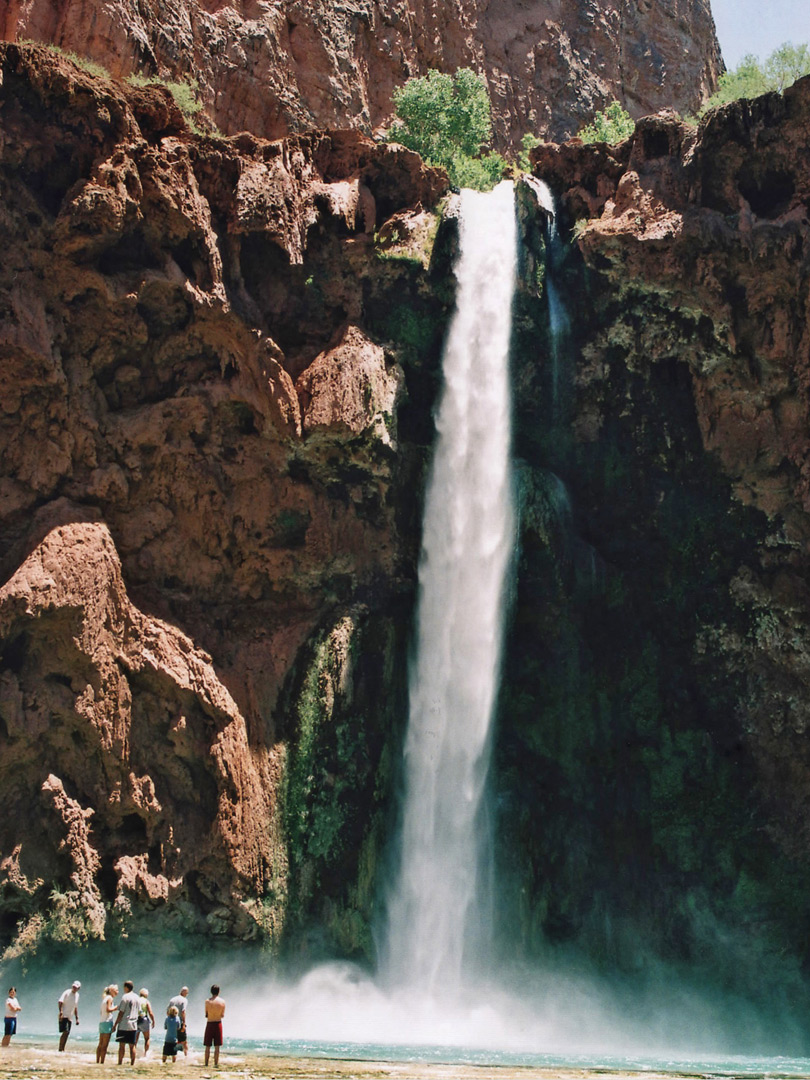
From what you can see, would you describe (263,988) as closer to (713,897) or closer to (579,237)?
(713,897)

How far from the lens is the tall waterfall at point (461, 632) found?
21969 mm

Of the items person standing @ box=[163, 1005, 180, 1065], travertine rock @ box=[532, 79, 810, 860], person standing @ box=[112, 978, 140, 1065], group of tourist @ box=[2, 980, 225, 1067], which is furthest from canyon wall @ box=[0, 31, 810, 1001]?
person standing @ box=[163, 1005, 180, 1065]

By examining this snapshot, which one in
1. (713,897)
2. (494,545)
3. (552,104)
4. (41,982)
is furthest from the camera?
(552,104)

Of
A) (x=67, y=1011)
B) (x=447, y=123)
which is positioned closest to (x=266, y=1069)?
(x=67, y=1011)

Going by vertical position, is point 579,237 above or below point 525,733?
above

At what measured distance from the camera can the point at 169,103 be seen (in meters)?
23.0

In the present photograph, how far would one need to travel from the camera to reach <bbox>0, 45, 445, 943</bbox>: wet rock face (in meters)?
20.4

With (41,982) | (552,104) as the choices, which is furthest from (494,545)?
(552,104)

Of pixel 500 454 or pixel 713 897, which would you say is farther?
pixel 500 454

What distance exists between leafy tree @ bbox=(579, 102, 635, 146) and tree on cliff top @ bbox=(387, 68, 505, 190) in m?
2.57

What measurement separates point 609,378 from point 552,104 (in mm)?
17963

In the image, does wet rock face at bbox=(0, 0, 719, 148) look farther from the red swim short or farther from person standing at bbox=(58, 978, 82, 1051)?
the red swim short

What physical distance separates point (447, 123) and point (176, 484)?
1423 cm

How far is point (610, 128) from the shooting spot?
31.9 m
